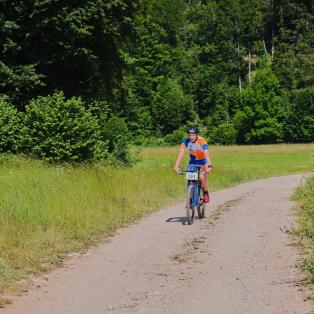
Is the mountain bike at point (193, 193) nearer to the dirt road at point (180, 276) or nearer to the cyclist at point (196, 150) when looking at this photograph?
the cyclist at point (196, 150)

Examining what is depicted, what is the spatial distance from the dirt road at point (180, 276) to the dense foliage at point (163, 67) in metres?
11.7

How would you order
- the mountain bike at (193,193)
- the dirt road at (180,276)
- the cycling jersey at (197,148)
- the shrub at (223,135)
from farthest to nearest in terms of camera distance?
the shrub at (223,135) < the cycling jersey at (197,148) < the mountain bike at (193,193) < the dirt road at (180,276)

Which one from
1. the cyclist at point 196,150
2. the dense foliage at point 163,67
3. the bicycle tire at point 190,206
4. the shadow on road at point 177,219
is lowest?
the shadow on road at point 177,219

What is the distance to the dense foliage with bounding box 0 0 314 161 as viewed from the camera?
2272cm

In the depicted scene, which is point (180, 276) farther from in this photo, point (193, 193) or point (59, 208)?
point (193, 193)

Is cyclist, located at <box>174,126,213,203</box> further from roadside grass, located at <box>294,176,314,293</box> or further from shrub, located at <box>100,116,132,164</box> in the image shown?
shrub, located at <box>100,116,132,164</box>

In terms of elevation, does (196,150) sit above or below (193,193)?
above

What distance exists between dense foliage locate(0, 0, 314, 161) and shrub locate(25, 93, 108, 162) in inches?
3.0

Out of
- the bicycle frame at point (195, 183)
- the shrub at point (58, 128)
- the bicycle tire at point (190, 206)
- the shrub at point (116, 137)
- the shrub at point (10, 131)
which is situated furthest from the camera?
the shrub at point (116, 137)

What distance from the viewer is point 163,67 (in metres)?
107

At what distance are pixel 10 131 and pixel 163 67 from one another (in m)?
87.4

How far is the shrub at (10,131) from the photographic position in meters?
20.6

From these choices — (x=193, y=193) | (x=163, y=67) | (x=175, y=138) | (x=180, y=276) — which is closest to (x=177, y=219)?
(x=193, y=193)

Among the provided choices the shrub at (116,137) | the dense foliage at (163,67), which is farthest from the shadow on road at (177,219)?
the shrub at (116,137)
